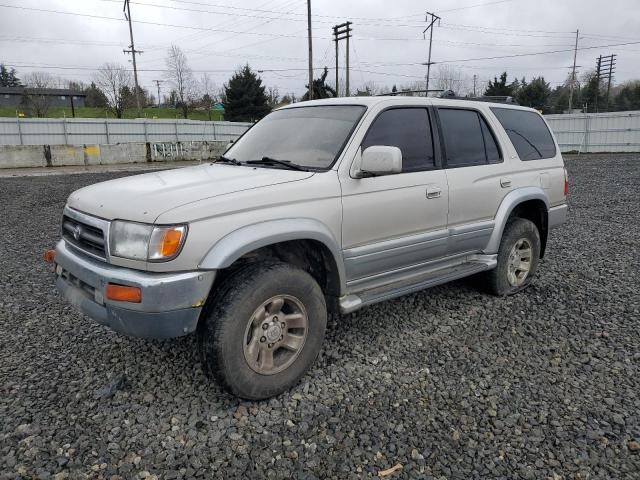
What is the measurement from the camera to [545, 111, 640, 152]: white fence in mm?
25711

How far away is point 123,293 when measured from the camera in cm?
254

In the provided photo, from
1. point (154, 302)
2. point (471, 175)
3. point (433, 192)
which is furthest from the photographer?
point (471, 175)

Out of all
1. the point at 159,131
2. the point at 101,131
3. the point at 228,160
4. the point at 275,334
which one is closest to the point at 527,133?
the point at 228,160

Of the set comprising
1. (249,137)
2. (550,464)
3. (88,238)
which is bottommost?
(550,464)

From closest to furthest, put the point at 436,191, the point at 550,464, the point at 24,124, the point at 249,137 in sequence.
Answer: the point at 550,464, the point at 436,191, the point at 249,137, the point at 24,124

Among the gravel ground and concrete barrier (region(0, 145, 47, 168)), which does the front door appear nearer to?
the gravel ground

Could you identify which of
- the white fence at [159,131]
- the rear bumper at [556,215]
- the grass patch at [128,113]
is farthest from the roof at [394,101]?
the grass patch at [128,113]

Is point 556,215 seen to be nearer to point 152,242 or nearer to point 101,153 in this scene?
point 152,242

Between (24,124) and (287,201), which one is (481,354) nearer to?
(287,201)

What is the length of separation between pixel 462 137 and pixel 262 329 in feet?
8.18

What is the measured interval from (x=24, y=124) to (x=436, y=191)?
27462 mm

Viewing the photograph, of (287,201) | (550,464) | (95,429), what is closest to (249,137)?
(287,201)

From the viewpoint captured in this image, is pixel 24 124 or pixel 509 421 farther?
pixel 24 124

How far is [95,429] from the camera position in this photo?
8.63ft
